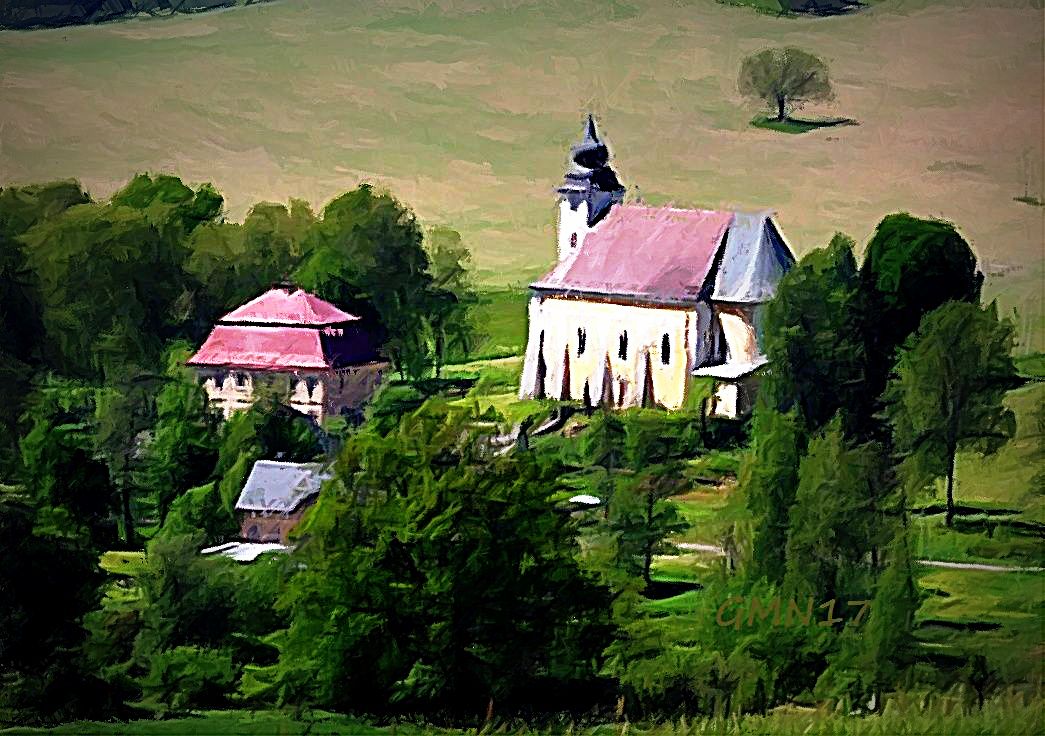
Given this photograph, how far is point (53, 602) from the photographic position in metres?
5.80

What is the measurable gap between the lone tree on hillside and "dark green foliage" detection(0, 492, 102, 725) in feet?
10.5

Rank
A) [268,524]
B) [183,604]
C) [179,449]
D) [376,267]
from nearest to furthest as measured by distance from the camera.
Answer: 1. [183,604]
2. [268,524]
3. [179,449]
4. [376,267]

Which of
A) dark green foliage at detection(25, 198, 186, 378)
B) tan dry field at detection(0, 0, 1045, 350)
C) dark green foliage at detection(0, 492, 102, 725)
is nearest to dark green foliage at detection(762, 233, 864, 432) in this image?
tan dry field at detection(0, 0, 1045, 350)

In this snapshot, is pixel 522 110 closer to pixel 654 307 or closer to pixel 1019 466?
pixel 654 307

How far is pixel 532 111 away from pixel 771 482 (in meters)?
1.82

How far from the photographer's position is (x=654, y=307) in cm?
622

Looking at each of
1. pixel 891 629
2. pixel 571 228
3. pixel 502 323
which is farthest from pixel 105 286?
pixel 891 629

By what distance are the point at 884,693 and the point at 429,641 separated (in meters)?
1.70

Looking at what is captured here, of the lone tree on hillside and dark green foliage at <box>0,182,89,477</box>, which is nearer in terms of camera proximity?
dark green foliage at <box>0,182,89,477</box>

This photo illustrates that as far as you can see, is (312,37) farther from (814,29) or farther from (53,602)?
(53,602)

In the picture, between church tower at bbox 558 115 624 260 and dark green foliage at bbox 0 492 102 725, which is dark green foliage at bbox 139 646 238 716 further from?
church tower at bbox 558 115 624 260

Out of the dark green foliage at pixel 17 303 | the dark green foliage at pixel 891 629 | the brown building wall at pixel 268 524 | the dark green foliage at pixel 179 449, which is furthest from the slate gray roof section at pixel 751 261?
the dark green foliage at pixel 17 303

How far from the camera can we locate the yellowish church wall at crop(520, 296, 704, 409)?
20.3 feet

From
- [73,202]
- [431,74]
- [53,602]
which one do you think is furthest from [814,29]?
[53,602]
